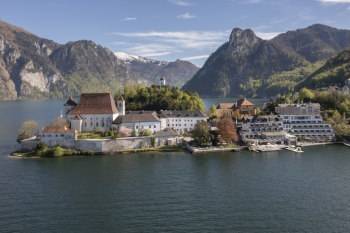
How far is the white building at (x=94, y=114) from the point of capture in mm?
60344

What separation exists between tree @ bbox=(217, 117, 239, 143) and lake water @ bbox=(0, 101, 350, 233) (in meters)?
6.21

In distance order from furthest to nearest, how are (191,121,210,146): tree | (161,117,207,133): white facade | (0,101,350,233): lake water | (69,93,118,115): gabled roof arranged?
(161,117,207,133): white facade → (69,93,118,115): gabled roof → (191,121,210,146): tree → (0,101,350,233): lake water

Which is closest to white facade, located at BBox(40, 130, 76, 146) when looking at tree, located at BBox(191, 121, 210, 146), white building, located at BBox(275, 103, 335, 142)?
tree, located at BBox(191, 121, 210, 146)

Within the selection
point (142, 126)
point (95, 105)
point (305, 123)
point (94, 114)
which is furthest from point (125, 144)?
point (305, 123)

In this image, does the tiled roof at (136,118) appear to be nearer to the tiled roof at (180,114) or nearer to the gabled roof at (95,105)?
the gabled roof at (95,105)

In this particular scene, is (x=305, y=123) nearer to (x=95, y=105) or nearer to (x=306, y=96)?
(x=306, y=96)

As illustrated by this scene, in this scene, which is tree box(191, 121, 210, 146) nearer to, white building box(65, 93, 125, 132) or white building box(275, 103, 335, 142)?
white building box(65, 93, 125, 132)

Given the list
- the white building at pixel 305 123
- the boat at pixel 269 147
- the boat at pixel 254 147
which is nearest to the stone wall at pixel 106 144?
the boat at pixel 254 147

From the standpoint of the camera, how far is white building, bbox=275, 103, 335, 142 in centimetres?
6309

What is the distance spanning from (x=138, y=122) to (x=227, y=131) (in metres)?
11.8

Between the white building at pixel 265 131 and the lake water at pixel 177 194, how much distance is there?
26.5ft

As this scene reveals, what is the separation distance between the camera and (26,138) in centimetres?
6006

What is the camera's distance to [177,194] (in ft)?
112

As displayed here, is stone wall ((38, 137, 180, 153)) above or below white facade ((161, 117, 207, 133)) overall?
below
